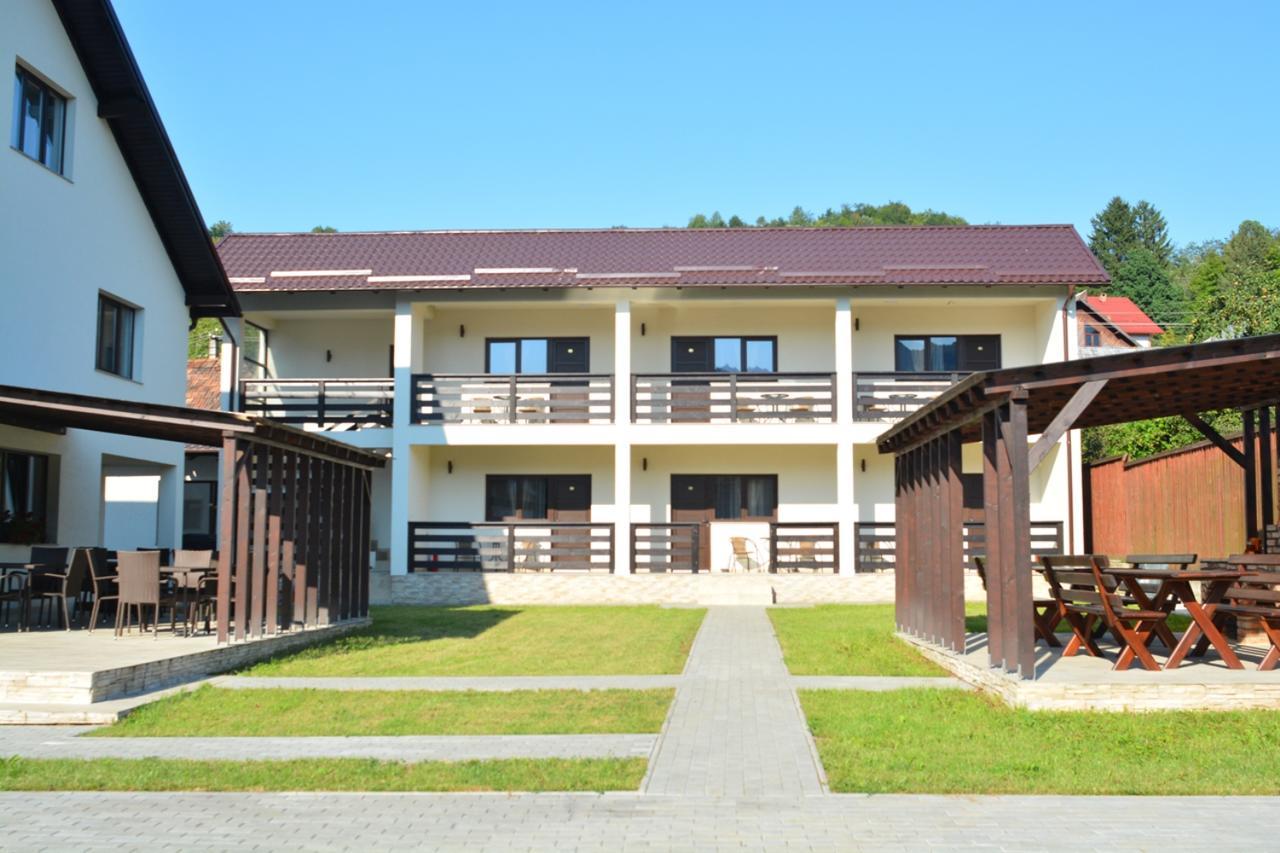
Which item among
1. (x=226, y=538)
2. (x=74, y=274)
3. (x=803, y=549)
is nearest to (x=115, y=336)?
(x=74, y=274)

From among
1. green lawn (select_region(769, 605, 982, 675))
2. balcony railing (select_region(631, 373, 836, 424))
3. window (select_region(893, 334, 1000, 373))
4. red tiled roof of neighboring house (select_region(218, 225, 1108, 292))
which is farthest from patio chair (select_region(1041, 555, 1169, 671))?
window (select_region(893, 334, 1000, 373))

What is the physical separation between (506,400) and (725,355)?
4.70 metres

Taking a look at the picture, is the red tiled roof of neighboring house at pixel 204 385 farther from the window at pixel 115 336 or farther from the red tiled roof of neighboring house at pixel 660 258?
the window at pixel 115 336

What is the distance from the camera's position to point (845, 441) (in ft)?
79.2

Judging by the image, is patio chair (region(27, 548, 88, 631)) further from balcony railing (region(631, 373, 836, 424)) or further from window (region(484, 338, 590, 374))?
window (region(484, 338, 590, 374))

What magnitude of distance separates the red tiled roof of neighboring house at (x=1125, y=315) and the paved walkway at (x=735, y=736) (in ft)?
214

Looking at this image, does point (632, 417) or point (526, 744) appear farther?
point (632, 417)

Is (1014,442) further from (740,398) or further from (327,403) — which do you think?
(327,403)

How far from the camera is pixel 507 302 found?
81.7 ft

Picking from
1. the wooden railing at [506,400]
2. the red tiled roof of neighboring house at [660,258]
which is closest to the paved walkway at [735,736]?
the wooden railing at [506,400]

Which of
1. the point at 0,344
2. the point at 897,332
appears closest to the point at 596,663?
the point at 0,344

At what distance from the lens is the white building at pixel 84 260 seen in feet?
58.2

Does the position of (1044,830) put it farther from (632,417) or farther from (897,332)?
(897,332)

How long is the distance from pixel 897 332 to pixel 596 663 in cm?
1417
